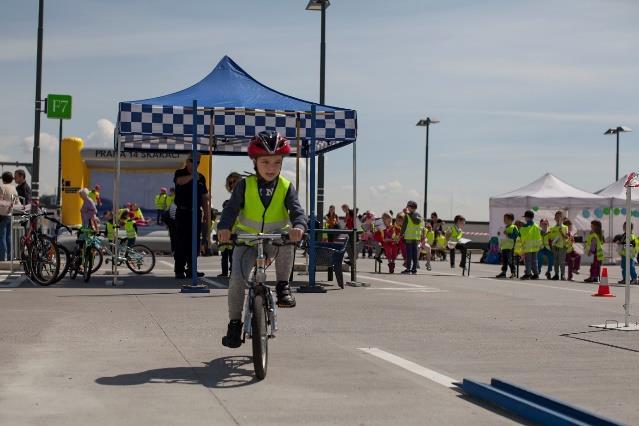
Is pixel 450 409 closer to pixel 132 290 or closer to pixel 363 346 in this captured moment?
pixel 363 346

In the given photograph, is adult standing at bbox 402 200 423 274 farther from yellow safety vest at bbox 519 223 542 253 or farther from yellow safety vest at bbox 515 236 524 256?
yellow safety vest at bbox 519 223 542 253

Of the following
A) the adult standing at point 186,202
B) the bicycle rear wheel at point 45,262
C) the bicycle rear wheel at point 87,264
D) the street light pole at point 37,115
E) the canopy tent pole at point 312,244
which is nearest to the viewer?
the canopy tent pole at point 312,244

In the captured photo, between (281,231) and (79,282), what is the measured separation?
9.65 m

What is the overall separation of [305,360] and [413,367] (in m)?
0.86

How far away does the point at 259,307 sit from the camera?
7.12 m

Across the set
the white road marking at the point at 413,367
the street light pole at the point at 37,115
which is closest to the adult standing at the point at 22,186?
the street light pole at the point at 37,115

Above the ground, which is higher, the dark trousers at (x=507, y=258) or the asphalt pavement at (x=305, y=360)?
the dark trousers at (x=507, y=258)

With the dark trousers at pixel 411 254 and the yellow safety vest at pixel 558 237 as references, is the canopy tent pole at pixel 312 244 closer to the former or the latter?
the dark trousers at pixel 411 254

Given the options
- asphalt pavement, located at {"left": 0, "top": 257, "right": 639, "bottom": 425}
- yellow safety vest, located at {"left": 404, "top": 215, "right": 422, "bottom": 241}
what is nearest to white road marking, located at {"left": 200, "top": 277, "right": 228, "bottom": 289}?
asphalt pavement, located at {"left": 0, "top": 257, "right": 639, "bottom": 425}

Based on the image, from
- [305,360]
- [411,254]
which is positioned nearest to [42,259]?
[305,360]

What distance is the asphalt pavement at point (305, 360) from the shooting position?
19.8 feet

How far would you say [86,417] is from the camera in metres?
5.73

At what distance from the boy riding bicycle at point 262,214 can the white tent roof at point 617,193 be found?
30.2 meters

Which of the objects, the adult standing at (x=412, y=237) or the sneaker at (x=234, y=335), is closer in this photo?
the sneaker at (x=234, y=335)
